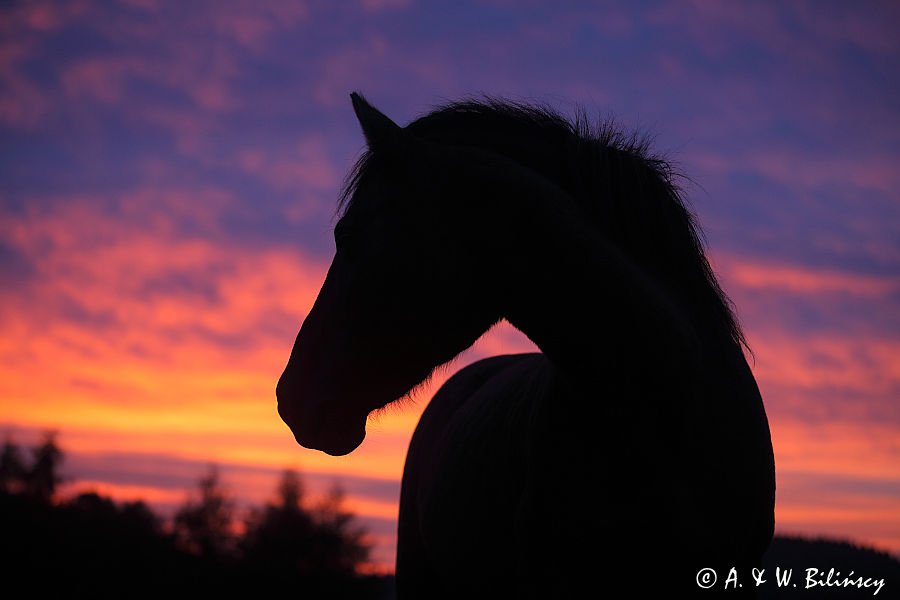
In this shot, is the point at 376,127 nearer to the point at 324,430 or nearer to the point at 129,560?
the point at 324,430

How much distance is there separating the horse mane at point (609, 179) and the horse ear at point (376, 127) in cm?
13

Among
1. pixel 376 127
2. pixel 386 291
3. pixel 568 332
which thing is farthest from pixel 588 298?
pixel 376 127

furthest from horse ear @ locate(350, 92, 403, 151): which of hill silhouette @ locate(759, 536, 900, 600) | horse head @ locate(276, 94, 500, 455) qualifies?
hill silhouette @ locate(759, 536, 900, 600)

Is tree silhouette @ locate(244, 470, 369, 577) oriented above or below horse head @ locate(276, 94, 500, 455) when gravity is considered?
below

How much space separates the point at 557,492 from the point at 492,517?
0.88 m

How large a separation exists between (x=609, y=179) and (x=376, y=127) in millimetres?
894

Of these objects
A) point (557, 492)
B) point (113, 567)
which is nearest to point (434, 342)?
point (557, 492)

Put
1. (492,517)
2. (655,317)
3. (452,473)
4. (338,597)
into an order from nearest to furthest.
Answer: (655,317), (492,517), (452,473), (338,597)

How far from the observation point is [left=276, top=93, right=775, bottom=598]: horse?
283cm

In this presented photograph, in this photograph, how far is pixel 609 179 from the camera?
302cm

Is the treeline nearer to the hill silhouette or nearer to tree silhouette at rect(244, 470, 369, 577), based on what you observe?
tree silhouette at rect(244, 470, 369, 577)

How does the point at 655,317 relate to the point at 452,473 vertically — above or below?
above

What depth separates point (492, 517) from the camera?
377cm

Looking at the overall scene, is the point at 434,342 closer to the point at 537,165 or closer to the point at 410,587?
the point at 537,165
